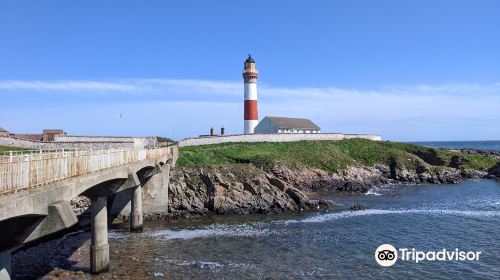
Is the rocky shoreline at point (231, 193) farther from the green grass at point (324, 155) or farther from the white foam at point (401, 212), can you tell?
the green grass at point (324, 155)

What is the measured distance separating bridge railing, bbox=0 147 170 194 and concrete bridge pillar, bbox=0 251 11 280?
2.59 metres

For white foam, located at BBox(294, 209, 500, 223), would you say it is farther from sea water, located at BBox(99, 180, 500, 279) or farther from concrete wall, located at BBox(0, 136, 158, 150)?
concrete wall, located at BBox(0, 136, 158, 150)

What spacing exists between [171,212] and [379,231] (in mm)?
19330

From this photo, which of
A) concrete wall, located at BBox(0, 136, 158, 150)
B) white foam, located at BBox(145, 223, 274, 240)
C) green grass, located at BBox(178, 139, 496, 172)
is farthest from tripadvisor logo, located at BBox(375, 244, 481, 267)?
concrete wall, located at BBox(0, 136, 158, 150)

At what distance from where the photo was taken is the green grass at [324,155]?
57.1 meters

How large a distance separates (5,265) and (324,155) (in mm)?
56246

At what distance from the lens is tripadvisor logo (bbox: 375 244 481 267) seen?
86.3 feet

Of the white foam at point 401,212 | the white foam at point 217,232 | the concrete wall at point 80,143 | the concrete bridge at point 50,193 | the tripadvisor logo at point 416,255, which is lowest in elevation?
the tripadvisor logo at point 416,255

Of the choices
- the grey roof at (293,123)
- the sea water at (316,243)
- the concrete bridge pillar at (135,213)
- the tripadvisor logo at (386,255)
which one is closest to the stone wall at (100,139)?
the concrete bridge pillar at (135,213)

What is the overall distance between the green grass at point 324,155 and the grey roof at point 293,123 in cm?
1199

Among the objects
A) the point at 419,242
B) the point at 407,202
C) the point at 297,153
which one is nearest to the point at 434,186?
the point at 407,202

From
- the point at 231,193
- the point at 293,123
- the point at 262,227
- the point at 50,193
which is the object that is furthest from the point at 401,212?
the point at 293,123

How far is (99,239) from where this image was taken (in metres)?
→ 23.2

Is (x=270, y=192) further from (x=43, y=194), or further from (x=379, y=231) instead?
(x=43, y=194)
